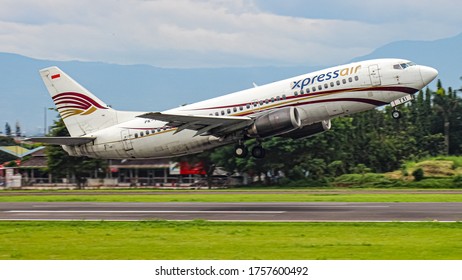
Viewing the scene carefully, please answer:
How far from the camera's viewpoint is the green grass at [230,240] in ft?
70.5

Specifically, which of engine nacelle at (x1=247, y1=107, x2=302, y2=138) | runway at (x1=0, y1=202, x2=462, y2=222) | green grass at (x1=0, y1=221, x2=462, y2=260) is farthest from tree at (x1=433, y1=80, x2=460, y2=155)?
green grass at (x1=0, y1=221, x2=462, y2=260)

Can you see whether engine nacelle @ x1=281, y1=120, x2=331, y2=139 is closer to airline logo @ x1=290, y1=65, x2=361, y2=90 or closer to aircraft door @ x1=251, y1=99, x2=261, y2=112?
aircraft door @ x1=251, y1=99, x2=261, y2=112

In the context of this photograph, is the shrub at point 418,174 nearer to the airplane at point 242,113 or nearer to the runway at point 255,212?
the airplane at point 242,113

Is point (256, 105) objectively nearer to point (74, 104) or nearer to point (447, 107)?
point (74, 104)

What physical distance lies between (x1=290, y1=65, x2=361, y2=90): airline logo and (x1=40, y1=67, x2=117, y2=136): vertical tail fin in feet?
45.0

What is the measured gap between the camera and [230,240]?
24609 millimetres

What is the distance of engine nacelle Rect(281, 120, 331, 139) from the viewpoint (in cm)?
4473

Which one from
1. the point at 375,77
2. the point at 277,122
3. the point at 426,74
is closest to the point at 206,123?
the point at 277,122

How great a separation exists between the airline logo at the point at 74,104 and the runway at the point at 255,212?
9.67 meters

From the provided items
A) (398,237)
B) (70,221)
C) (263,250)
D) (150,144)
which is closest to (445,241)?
(398,237)

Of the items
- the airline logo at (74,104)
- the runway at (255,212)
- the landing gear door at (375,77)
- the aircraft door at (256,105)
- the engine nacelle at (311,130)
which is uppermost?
the airline logo at (74,104)

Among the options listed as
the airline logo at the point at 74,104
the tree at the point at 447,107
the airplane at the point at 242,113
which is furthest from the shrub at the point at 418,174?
the tree at the point at 447,107
